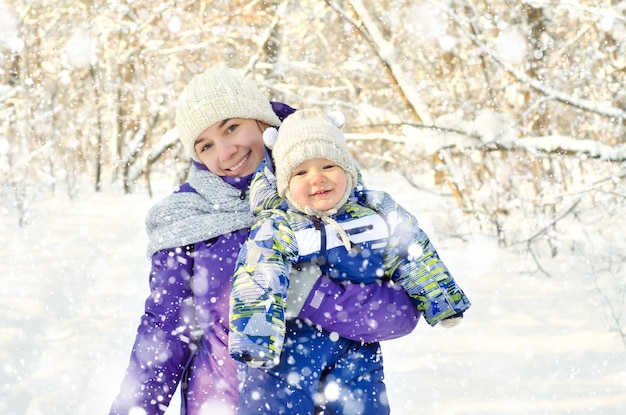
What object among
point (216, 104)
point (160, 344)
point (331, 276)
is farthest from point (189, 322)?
point (216, 104)

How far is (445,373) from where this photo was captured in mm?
4629

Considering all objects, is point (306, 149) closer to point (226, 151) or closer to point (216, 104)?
point (226, 151)

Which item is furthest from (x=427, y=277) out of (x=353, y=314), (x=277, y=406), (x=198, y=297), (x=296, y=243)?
(x=198, y=297)

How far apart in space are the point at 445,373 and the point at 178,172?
9.78 meters

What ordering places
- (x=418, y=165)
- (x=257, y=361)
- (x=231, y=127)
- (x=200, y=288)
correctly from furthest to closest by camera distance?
1. (x=418, y=165)
2. (x=231, y=127)
3. (x=200, y=288)
4. (x=257, y=361)

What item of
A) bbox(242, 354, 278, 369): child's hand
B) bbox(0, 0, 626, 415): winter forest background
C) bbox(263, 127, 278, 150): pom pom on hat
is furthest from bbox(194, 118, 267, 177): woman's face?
bbox(0, 0, 626, 415): winter forest background

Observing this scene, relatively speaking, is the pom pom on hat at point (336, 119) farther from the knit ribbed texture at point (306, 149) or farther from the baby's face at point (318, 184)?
the baby's face at point (318, 184)

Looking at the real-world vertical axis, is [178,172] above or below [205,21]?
below

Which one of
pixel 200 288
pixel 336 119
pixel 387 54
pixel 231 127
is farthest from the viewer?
pixel 387 54

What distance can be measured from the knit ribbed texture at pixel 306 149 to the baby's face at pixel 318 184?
0.02 m

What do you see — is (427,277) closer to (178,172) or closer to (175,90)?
(178,172)

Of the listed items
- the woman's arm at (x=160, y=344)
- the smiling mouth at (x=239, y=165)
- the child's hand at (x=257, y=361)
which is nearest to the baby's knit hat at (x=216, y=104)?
the smiling mouth at (x=239, y=165)

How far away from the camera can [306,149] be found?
2090mm

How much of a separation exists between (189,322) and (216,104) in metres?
0.78
